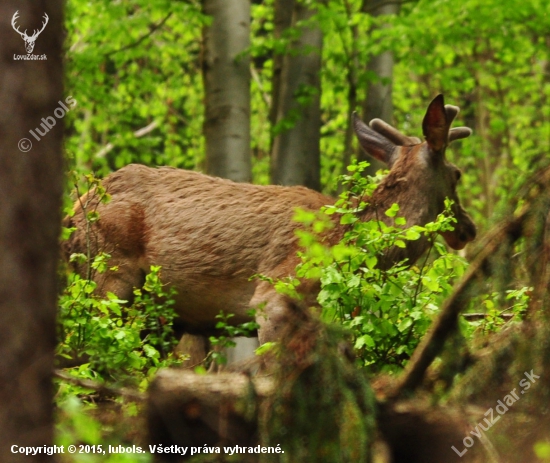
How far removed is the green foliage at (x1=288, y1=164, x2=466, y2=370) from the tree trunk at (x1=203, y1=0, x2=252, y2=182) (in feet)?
17.6

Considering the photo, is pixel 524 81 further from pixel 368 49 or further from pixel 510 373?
pixel 510 373

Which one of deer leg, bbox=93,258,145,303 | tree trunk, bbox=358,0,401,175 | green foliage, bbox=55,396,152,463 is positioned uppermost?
tree trunk, bbox=358,0,401,175

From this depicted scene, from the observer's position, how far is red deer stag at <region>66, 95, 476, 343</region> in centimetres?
883

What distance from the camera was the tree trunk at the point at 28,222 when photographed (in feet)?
11.9

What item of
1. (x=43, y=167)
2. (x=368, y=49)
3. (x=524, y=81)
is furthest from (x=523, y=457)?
(x=524, y=81)

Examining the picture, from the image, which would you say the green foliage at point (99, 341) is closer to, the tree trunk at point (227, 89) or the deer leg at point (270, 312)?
the deer leg at point (270, 312)

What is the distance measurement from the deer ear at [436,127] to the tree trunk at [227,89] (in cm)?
374

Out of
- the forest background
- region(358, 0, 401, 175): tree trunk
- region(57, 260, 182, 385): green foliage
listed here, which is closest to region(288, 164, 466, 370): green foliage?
the forest background

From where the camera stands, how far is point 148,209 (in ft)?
30.9

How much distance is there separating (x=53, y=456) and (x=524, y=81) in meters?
18.1

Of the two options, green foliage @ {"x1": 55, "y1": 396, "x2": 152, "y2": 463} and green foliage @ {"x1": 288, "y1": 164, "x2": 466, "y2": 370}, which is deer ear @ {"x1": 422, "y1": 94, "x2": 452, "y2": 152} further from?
green foliage @ {"x1": 55, "y1": 396, "x2": 152, "y2": 463}

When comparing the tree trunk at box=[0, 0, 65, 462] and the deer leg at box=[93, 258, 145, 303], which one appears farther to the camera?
the deer leg at box=[93, 258, 145, 303]

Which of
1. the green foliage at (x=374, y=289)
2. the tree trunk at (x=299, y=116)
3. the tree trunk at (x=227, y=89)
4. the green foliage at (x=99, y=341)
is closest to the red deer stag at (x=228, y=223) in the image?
the green foliage at (x=374, y=289)

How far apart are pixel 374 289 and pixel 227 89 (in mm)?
6670
